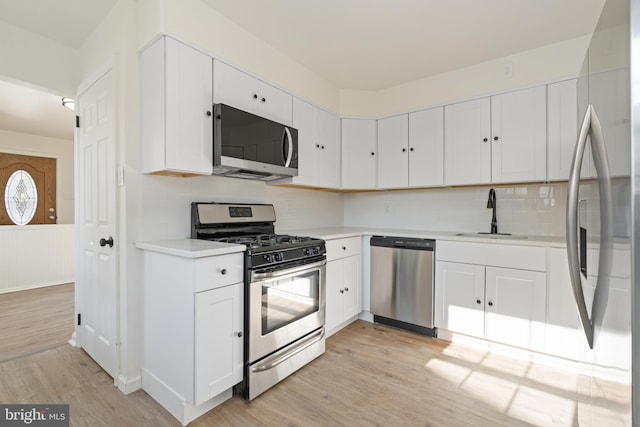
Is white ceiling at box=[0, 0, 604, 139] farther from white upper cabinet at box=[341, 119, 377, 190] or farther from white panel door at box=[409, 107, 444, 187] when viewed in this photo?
white upper cabinet at box=[341, 119, 377, 190]

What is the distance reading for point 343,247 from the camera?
2.81m

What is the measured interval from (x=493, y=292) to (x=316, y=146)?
80.3 inches

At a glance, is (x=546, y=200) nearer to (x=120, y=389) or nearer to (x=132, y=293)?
(x=132, y=293)

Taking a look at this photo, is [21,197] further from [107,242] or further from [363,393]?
[363,393]

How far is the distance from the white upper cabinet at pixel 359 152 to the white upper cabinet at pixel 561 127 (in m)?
1.57

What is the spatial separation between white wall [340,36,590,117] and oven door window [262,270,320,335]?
6.63 feet

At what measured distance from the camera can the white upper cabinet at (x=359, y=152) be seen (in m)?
3.36

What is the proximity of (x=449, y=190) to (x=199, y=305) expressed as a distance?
2.69 meters

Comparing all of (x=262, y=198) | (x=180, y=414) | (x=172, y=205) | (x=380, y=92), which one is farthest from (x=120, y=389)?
(x=380, y=92)

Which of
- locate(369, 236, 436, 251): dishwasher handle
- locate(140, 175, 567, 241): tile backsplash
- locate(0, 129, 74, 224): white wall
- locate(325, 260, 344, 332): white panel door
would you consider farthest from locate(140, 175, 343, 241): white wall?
locate(0, 129, 74, 224): white wall

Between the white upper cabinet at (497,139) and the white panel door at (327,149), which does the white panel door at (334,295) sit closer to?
the white panel door at (327,149)

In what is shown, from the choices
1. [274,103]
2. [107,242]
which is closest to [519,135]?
[274,103]

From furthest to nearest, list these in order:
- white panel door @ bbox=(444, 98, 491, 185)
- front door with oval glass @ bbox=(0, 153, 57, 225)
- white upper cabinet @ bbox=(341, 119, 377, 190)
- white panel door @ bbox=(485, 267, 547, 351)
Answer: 1. front door with oval glass @ bbox=(0, 153, 57, 225)
2. white upper cabinet @ bbox=(341, 119, 377, 190)
3. white panel door @ bbox=(444, 98, 491, 185)
4. white panel door @ bbox=(485, 267, 547, 351)

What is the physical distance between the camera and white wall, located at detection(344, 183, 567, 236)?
2.69 metres
